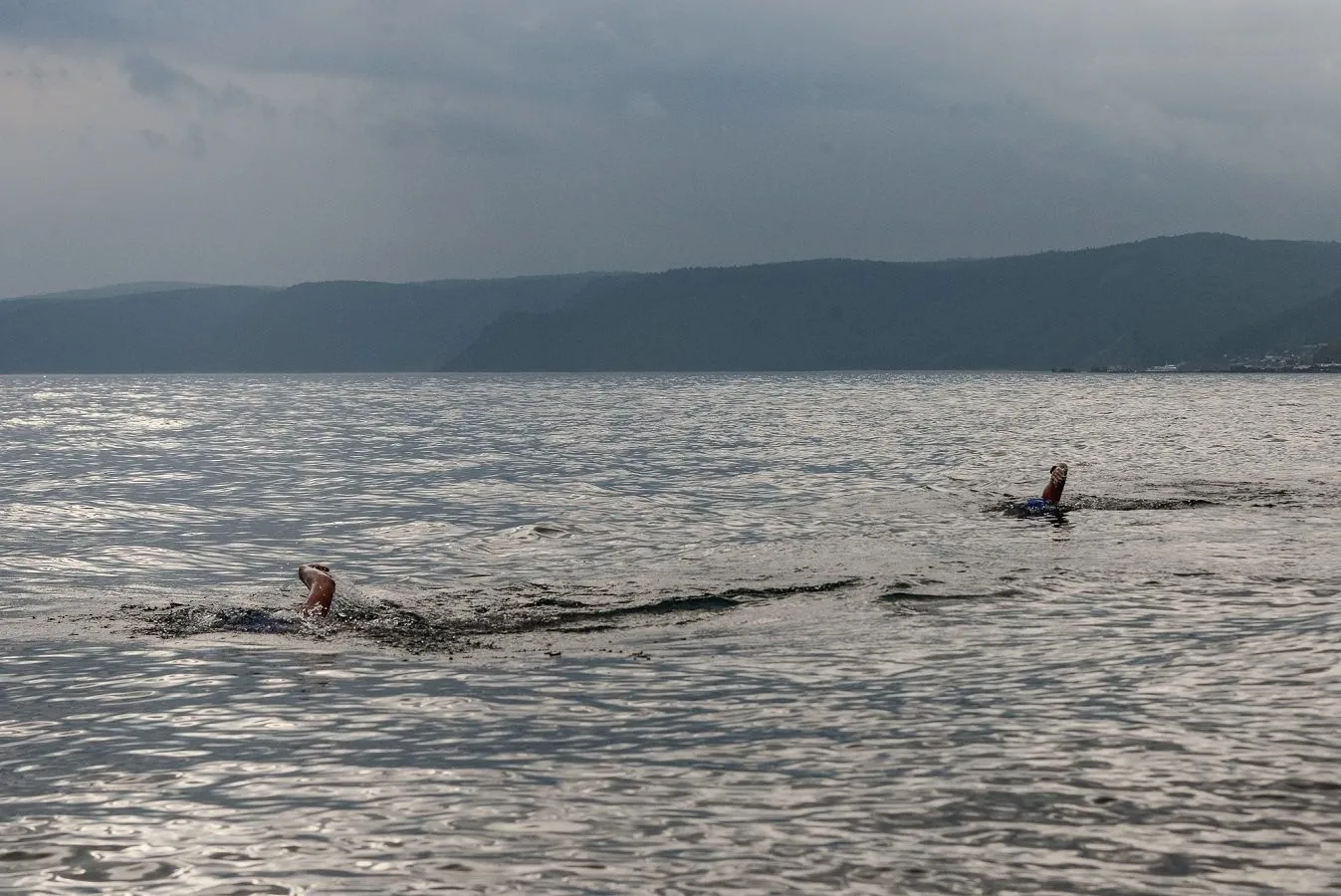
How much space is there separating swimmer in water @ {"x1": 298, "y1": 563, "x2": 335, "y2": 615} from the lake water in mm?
503

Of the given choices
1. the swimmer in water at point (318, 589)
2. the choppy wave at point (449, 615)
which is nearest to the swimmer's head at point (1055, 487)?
the choppy wave at point (449, 615)

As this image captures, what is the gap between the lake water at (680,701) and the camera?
996 centimetres

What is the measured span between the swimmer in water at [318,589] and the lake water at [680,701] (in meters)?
0.50

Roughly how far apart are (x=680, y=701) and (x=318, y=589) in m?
8.16

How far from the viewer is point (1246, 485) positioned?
44219mm

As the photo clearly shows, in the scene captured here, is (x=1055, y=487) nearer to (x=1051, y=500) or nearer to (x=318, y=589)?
(x=1051, y=500)

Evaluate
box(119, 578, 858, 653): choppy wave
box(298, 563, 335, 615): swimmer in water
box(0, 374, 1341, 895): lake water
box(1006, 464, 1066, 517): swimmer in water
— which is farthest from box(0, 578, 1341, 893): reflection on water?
box(1006, 464, 1066, 517): swimmer in water

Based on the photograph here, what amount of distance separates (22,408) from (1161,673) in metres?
165

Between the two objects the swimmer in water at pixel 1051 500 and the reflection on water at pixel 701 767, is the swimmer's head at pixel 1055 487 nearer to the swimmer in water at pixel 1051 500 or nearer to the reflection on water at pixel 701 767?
the swimmer in water at pixel 1051 500

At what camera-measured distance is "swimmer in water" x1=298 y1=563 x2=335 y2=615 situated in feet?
68.5

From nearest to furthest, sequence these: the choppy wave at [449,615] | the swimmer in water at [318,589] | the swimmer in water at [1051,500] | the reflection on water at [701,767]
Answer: the reflection on water at [701,767] → the choppy wave at [449,615] → the swimmer in water at [318,589] → the swimmer in water at [1051,500]

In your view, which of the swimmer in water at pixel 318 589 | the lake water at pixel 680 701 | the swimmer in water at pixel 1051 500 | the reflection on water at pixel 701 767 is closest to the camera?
the reflection on water at pixel 701 767

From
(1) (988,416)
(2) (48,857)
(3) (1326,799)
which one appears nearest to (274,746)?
(2) (48,857)

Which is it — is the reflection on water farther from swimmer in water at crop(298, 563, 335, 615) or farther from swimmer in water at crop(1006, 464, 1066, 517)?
swimmer in water at crop(1006, 464, 1066, 517)
